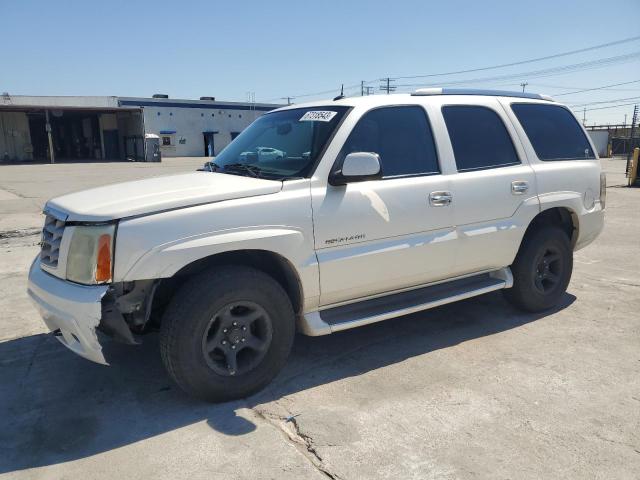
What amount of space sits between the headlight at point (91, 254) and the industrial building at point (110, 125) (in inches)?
1512

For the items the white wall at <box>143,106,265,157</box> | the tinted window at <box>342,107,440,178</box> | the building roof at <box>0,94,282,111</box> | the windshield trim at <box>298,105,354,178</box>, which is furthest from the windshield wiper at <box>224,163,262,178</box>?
the white wall at <box>143,106,265,157</box>

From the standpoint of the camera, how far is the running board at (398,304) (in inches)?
139

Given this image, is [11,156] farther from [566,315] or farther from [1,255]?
[566,315]

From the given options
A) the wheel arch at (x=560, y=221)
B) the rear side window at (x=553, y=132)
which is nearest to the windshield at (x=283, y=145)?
the rear side window at (x=553, y=132)

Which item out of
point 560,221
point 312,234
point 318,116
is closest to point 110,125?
point 318,116

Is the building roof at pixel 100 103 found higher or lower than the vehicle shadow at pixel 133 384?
higher

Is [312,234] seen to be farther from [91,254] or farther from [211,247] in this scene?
[91,254]

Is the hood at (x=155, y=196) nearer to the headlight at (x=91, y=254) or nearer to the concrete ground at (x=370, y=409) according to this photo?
the headlight at (x=91, y=254)

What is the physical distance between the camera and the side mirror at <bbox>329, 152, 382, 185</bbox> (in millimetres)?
3379

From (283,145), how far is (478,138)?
1654mm

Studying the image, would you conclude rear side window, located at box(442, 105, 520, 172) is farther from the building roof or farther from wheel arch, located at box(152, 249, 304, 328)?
the building roof

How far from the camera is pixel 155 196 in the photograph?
3.13m

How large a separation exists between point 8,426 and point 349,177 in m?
2.59

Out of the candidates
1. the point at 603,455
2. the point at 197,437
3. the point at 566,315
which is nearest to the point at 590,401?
the point at 603,455
